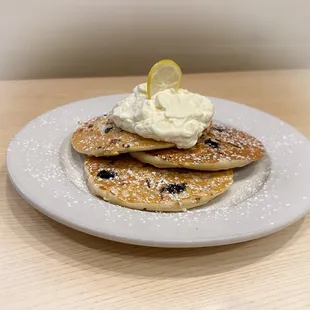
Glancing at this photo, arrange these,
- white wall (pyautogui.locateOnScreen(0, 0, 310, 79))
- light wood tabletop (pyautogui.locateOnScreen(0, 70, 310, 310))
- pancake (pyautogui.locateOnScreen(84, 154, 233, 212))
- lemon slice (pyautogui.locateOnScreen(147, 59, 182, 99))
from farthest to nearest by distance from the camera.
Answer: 1. white wall (pyautogui.locateOnScreen(0, 0, 310, 79))
2. lemon slice (pyautogui.locateOnScreen(147, 59, 182, 99))
3. pancake (pyautogui.locateOnScreen(84, 154, 233, 212))
4. light wood tabletop (pyautogui.locateOnScreen(0, 70, 310, 310))

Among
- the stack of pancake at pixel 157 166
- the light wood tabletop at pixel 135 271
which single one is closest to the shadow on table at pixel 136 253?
the light wood tabletop at pixel 135 271

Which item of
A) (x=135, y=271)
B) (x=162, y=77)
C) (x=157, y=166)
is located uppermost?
(x=162, y=77)

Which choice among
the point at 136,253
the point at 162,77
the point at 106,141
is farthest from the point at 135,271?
the point at 162,77

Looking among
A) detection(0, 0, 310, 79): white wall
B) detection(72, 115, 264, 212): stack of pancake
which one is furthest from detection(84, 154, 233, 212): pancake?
detection(0, 0, 310, 79): white wall

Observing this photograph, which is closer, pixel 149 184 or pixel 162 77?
pixel 149 184

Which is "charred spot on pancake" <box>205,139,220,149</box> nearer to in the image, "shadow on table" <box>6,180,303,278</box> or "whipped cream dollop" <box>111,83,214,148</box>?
"whipped cream dollop" <box>111,83,214,148</box>

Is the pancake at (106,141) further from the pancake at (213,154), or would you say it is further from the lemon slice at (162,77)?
the lemon slice at (162,77)

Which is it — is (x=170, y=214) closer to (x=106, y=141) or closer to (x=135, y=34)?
(x=106, y=141)
